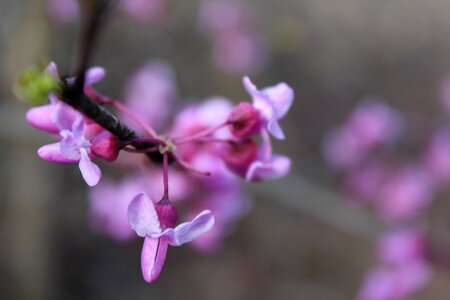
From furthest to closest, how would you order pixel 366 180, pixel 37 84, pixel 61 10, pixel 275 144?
pixel 275 144
pixel 61 10
pixel 366 180
pixel 37 84

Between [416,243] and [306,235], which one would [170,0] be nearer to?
[306,235]

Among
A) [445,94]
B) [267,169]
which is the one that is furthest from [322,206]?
[267,169]

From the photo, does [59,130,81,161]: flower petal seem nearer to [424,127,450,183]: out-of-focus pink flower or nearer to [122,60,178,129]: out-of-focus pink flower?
[122,60,178,129]: out-of-focus pink flower

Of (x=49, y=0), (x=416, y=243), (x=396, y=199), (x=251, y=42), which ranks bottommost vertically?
(x=416, y=243)

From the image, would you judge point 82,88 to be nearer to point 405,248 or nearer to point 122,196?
point 122,196

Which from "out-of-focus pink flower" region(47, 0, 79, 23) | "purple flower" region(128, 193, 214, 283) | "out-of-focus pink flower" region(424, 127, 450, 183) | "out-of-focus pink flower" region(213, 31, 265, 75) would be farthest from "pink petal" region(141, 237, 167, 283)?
"out-of-focus pink flower" region(213, 31, 265, 75)

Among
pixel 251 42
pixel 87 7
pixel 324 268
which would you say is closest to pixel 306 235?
pixel 324 268
